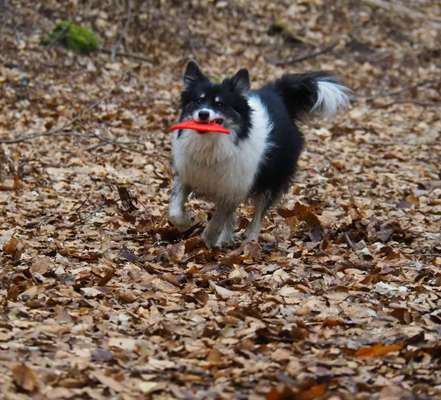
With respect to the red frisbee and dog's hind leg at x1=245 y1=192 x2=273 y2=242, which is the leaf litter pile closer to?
dog's hind leg at x1=245 y1=192 x2=273 y2=242

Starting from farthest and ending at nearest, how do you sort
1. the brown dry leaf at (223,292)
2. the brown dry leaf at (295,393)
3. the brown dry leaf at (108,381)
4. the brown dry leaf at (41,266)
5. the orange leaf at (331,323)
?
the brown dry leaf at (41,266), the brown dry leaf at (223,292), the orange leaf at (331,323), the brown dry leaf at (108,381), the brown dry leaf at (295,393)

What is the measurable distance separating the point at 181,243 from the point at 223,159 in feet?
2.37

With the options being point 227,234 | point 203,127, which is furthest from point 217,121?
point 227,234

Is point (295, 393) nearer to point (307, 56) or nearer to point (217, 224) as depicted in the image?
point (217, 224)

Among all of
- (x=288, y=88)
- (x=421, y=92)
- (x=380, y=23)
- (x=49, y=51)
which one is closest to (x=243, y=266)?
(x=288, y=88)

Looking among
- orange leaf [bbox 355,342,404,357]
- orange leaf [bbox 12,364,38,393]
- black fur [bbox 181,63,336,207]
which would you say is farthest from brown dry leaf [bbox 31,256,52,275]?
orange leaf [bbox 355,342,404,357]

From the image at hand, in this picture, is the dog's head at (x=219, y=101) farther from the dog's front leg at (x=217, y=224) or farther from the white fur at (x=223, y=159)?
the dog's front leg at (x=217, y=224)

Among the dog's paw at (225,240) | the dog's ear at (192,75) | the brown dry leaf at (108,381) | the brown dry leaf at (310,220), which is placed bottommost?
the dog's paw at (225,240)

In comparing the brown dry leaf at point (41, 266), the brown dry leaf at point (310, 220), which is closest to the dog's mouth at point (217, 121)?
the brown dry leaf at point (310, 220)

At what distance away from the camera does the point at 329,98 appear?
8.05 m

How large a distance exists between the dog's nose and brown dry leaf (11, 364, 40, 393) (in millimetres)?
2858

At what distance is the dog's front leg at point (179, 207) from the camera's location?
283 inches

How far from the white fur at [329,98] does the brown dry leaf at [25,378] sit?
14.8ft

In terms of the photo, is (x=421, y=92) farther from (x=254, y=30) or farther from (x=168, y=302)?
(x=168, y=302)
